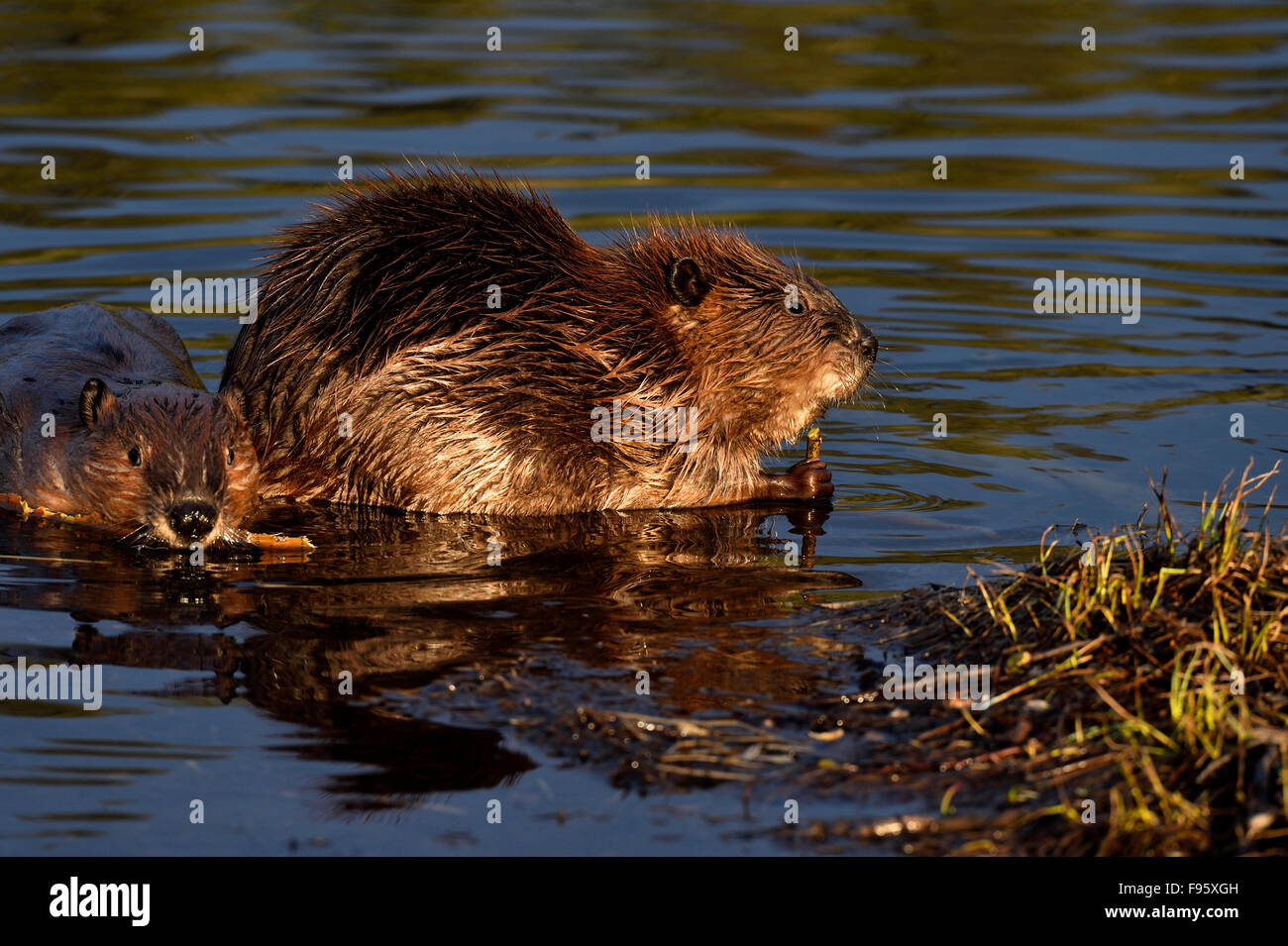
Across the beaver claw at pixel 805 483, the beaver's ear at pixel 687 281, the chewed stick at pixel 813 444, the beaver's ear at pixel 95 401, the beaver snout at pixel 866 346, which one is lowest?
the beaver claw at pixel 805 483

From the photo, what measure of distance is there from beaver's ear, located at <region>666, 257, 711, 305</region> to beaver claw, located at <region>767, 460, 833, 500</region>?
924 millimetres

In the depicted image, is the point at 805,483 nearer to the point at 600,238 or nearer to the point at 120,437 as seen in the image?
the point at 120,437

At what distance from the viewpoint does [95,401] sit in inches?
274

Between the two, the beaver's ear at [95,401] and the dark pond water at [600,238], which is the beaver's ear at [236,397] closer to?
the beaver's ear at [95,401]

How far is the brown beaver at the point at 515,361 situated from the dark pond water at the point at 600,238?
24 centimetres

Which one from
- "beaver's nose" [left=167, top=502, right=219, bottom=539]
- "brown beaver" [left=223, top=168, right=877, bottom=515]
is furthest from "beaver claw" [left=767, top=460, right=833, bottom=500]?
"beaver's nose" [left=167, top=502, right=219, bottom=539]

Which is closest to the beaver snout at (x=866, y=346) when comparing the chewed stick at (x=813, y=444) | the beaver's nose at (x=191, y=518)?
the chewed stick at (x=813, y=444)

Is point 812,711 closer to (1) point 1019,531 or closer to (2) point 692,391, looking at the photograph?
(1) point 1019,531

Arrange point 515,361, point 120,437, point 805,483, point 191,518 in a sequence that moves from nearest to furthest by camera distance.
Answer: point 191,518, point 120,437, point 515,361, point 805,483

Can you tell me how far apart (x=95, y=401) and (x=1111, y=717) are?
440cm

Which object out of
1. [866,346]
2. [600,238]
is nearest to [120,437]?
[866,346]

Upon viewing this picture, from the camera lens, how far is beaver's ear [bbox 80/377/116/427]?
693 cm

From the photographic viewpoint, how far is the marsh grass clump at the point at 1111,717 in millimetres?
4273

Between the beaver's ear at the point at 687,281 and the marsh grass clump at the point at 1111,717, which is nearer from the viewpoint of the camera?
the marsh grass clump at the point at 1111,717
